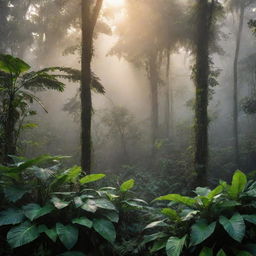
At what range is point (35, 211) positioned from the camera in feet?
14.9

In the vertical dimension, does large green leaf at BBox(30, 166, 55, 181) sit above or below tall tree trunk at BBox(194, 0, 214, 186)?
below

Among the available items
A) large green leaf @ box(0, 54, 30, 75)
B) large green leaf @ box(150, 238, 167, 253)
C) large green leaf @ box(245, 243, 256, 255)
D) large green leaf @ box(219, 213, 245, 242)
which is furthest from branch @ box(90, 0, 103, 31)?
large green leaf @ box(245, 243, 256, 255)

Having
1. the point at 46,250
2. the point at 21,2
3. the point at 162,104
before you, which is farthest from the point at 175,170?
the point at 21,2

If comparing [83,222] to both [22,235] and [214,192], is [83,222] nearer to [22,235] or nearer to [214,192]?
[22,235]

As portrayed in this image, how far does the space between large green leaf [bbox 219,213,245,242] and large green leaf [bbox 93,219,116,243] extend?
171 cm

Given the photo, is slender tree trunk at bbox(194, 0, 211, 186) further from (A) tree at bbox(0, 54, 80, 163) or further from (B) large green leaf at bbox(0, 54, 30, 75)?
(B) large green leaf at bbox(0, 54, 30, 75)

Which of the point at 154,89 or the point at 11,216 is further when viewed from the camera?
the point at 154,89

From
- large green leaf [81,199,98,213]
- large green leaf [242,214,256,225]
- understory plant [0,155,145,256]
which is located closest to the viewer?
large green leaf [242,214,256,225]

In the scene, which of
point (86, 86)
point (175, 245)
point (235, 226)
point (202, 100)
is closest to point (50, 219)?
point (175, 245)

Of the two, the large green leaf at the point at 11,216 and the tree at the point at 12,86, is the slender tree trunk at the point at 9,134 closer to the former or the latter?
the tree at the point at 12,86

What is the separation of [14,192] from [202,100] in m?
7.32

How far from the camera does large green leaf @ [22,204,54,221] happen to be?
4.41m

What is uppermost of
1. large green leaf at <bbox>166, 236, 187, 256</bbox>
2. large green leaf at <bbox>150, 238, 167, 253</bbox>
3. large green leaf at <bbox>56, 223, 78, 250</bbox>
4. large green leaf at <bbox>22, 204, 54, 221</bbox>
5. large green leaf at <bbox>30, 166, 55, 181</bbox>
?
large green leaf at <bbox>30, 166, 55, 181</bbox>

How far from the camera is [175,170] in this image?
14.6 meters
